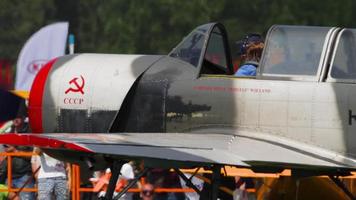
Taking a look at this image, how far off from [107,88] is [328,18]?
20839mm

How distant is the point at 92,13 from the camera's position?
33500mm

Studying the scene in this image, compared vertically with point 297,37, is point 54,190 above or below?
below

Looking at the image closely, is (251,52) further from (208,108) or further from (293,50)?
(208,108)

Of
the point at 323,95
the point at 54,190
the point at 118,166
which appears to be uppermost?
the point at 323,95

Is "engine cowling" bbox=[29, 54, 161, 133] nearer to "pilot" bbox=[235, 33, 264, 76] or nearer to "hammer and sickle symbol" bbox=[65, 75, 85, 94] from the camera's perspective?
"hammer and sickle symbol" bbox=[65, 75, 85, 94]

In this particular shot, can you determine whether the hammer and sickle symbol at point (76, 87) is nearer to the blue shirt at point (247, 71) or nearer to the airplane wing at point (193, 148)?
the airplane wing at point (193, 148)

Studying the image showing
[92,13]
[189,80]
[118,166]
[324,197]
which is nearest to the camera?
[118,166]

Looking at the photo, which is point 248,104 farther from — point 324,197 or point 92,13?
point 92,13

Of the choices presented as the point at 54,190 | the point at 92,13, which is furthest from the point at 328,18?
the point at 54,190

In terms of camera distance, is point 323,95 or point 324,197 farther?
point 324,197

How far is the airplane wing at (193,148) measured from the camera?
9.11m

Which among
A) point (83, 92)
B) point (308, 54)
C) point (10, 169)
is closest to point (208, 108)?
point (308, 54)

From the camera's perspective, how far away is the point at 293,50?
1027 centimetres

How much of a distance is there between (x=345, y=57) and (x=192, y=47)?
1.69m
